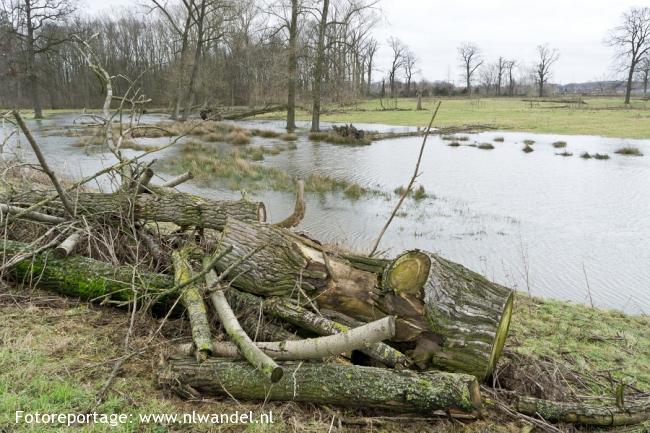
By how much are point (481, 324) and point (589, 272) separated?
549 centimetres

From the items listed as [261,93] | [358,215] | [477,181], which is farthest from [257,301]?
[261,93]

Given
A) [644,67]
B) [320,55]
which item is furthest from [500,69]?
[320,55]

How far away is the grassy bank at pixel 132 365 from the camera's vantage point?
290 cm

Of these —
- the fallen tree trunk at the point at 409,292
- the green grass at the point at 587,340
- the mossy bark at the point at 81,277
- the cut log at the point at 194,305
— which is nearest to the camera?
the cut log at the point at 194,305

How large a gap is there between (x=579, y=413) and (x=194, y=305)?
9.52 feet

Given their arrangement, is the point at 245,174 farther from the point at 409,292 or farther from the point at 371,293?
the point at 409,292

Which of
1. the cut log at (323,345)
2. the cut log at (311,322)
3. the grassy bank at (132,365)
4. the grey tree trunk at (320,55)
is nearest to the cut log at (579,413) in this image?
the grassy bank at (132,365)

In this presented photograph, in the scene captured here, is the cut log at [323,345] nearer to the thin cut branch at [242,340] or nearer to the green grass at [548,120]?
the thin cut branch at [242,340]

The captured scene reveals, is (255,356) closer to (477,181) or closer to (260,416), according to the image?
(260,416)

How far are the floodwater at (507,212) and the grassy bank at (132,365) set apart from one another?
1.71 m

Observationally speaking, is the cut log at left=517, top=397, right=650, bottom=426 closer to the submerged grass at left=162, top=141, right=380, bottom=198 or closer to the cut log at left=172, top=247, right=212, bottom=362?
the cut log at left=172, top=247, right=212, bottom=362

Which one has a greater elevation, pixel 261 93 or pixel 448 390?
pixel 261 93

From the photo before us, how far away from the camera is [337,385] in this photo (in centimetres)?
302

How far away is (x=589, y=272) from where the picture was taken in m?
7.82
